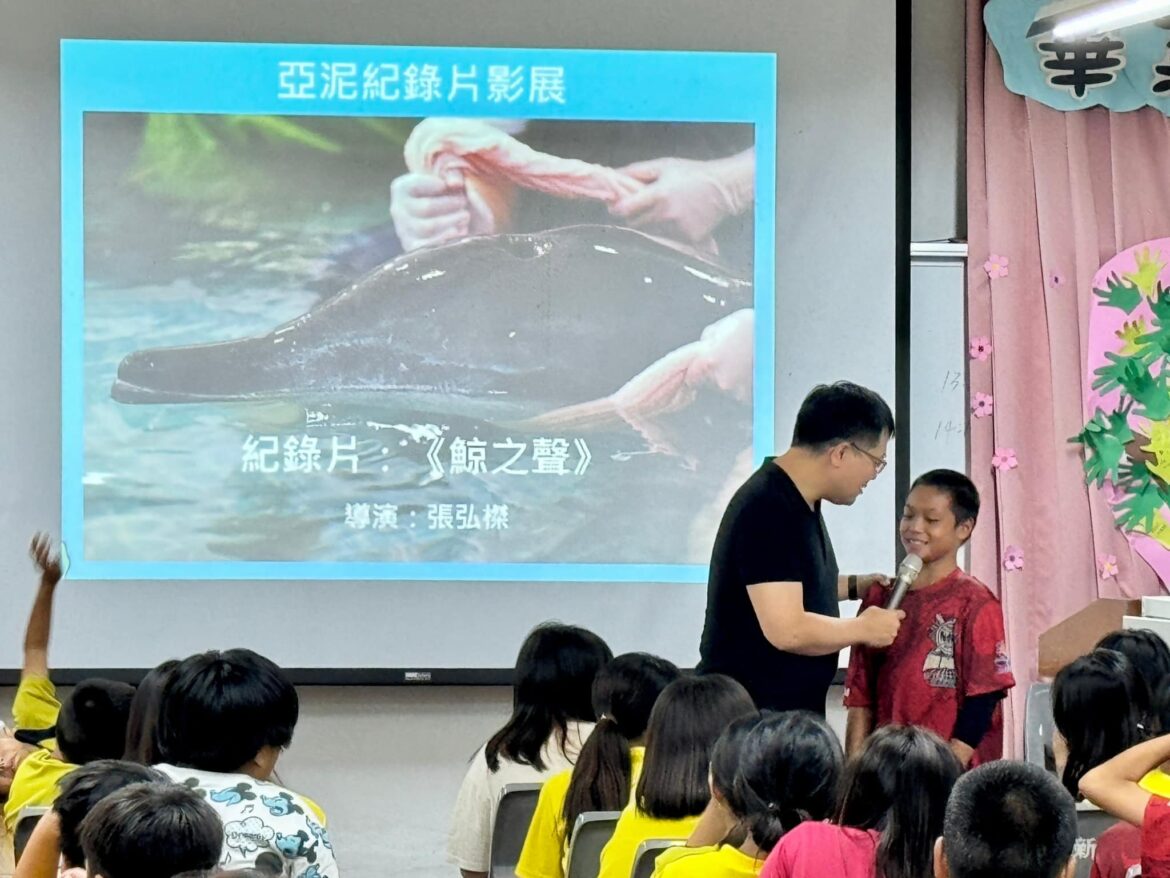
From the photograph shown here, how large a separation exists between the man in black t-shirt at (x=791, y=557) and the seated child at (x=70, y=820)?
124 centimetres

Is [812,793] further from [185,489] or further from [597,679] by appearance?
[185,489]

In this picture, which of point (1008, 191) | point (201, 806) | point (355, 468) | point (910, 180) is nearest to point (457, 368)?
point (355, 468)

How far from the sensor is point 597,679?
8.89 ft

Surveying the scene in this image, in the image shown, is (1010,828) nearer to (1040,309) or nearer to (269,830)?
(269,830)

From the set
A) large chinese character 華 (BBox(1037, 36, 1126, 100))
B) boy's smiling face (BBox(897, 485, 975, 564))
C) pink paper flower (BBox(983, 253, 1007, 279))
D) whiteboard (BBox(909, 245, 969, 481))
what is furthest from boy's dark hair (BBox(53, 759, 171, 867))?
large chinese character 華 (BBox(1037, 36, 1126, 100))

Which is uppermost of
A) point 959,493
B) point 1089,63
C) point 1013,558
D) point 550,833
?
point 1089,63

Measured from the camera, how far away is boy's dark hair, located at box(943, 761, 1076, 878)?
153 centimetres

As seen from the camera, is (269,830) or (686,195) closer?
(269,830)

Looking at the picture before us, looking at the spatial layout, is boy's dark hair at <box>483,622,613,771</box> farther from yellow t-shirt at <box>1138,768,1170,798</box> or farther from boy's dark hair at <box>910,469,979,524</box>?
yellow t-shirt at <box>1138,768,1170,798</box>

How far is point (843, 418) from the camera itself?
9.15ft

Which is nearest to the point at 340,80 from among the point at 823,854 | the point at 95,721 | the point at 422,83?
the point at 422,83

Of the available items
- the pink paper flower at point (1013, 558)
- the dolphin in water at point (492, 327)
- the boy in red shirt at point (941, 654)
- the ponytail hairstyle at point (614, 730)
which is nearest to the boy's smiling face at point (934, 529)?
the boy in red shirt at point (941, 654)

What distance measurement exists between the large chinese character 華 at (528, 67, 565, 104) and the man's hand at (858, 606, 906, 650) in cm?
198

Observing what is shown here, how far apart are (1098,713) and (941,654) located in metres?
0.65
